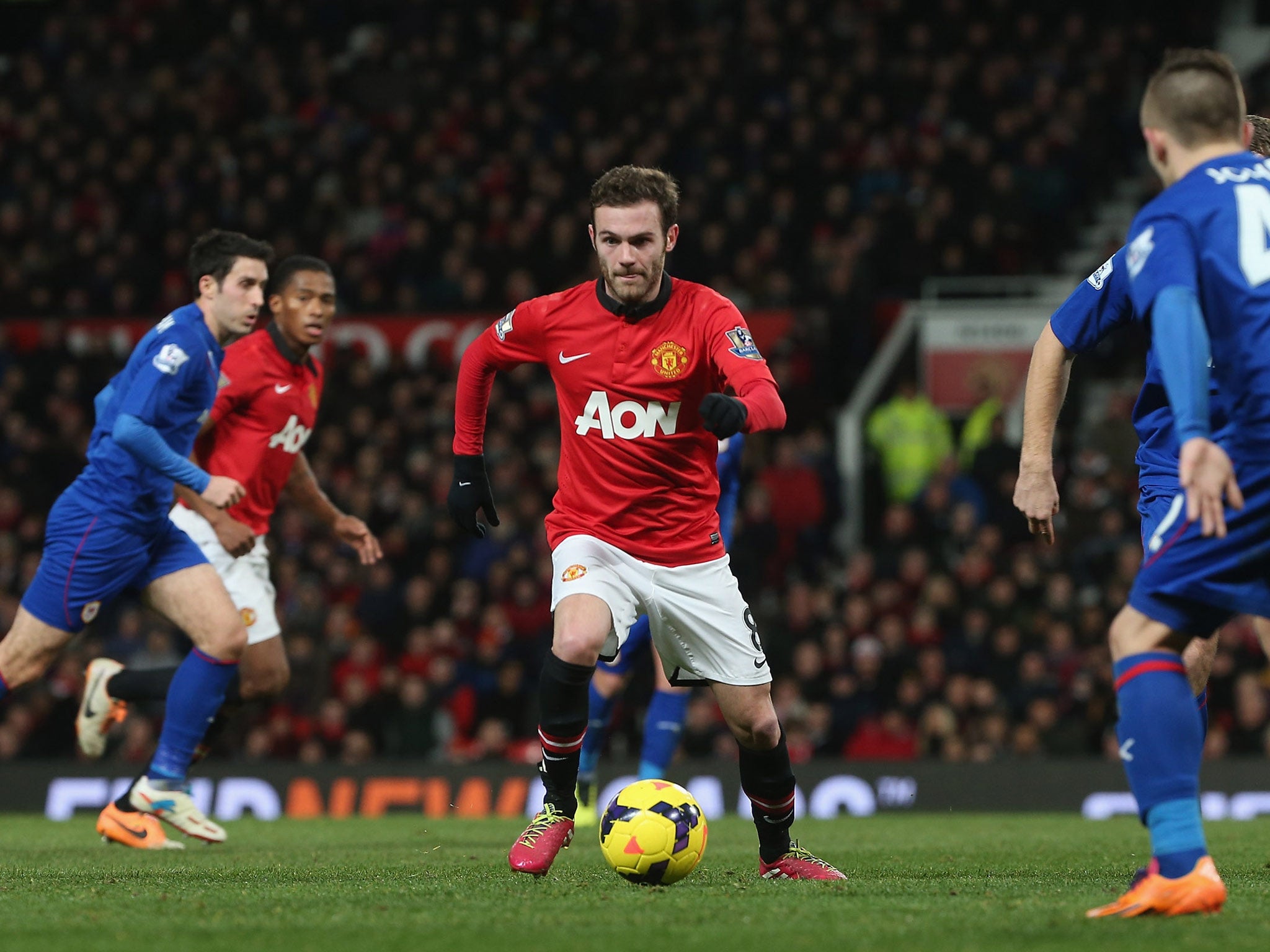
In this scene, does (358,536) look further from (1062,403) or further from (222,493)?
(1062,403)

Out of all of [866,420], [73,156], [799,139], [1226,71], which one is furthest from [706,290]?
[73,156]

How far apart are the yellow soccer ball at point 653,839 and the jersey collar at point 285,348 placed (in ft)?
12.0

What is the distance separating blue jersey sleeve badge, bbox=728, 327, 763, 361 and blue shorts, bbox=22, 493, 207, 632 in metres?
3.32

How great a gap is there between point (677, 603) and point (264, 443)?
10.8ft

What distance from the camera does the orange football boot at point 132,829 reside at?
25.4ft

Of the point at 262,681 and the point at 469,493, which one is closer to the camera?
the point at 469,493

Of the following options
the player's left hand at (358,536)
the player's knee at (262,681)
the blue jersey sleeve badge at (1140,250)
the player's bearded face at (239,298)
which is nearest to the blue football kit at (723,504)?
the player's left hand at (358,536)

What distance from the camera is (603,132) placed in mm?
19172

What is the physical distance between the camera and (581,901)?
491 centimetres

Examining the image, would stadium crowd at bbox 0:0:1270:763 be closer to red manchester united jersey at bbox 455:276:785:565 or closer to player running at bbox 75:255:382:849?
player running at bbox 75:255:382:849

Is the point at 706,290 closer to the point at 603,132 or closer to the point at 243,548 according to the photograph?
the point at 243,548

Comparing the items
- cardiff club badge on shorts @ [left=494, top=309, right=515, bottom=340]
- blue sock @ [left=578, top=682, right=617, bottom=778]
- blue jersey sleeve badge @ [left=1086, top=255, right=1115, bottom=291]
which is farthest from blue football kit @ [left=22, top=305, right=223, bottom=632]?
blue jersey sleeve badge @ [left=1086, top=255, right=1115, bottom=291]

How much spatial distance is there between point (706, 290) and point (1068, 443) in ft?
34.4

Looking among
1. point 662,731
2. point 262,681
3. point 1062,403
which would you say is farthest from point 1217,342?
point 262,681
